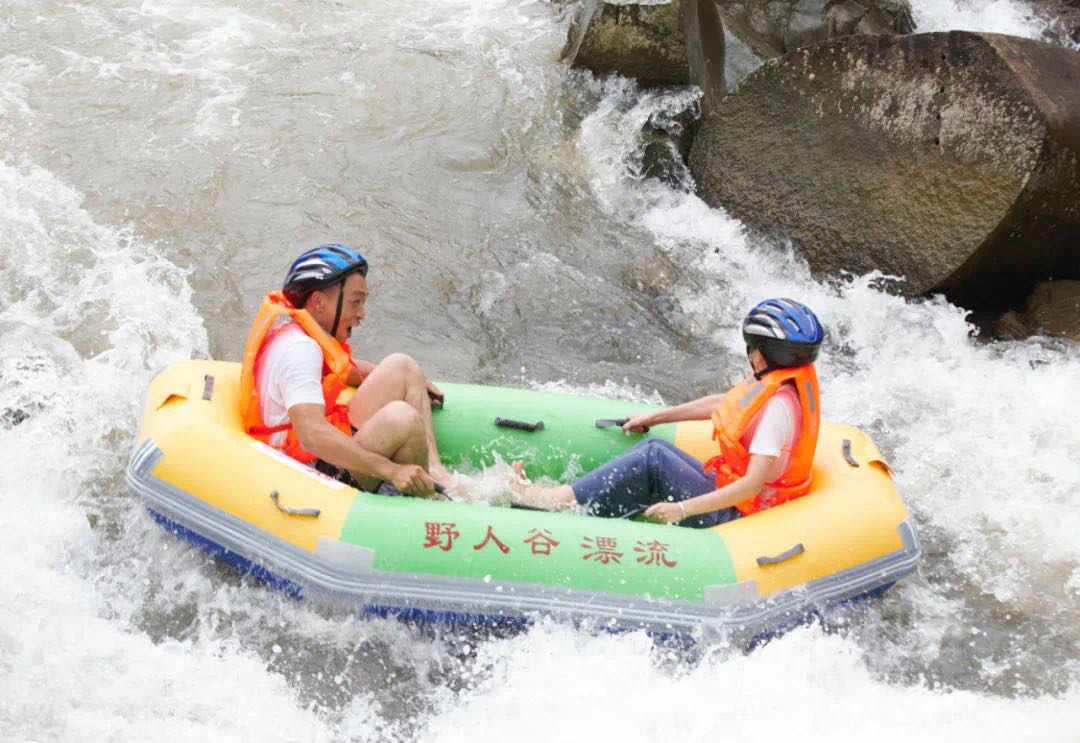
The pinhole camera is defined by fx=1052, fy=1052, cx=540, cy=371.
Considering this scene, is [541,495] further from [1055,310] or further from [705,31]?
[705,31]

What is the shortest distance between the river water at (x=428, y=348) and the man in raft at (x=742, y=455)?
0.56 meters

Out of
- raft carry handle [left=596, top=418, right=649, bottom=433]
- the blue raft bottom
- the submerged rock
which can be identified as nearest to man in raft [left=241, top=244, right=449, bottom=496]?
the blue raft bottom

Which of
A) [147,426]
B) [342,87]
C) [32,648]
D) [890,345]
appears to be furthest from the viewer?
[342,87]

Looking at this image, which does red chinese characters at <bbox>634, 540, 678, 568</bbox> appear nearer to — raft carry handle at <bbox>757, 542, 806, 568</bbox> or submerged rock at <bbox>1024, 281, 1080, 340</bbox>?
raft carry handle at <bbox>757, 542, 806, 568</bbox>

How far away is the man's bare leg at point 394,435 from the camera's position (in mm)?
3998

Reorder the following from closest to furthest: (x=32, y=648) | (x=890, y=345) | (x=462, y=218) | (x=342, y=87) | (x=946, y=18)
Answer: (x=32, y=648) < (x=890, y=345) < (x=462, y=218) < (x=342, y=87) < (x=946, y=18)

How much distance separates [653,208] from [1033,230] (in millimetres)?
2441

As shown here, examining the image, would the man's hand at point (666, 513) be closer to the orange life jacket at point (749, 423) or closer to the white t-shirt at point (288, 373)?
the orange life jacket at point (749, 423)

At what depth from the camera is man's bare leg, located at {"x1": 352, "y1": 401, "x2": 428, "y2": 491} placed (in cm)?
400

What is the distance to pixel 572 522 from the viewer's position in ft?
13.0

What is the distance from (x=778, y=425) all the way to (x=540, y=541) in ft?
3.20

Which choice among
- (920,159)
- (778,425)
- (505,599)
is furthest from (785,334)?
(920,159)

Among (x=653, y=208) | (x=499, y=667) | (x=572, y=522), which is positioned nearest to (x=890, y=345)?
(x=653, y=208)

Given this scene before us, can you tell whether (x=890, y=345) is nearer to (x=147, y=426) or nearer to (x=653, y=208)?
(x=653, y=208)
